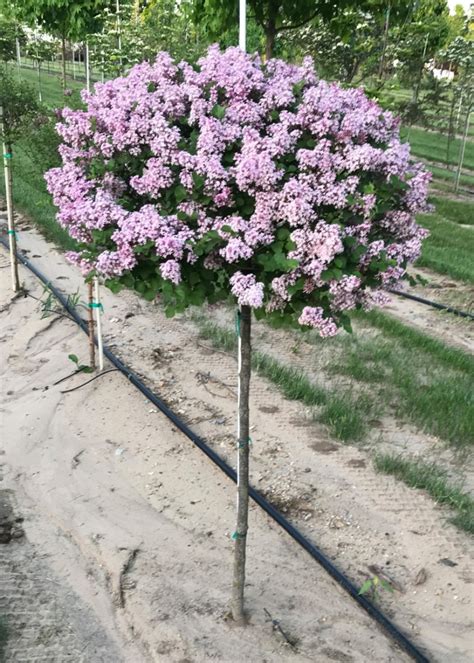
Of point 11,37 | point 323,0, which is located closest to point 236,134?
point 323,0

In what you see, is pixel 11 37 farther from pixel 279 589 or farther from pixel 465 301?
pixel 279 589

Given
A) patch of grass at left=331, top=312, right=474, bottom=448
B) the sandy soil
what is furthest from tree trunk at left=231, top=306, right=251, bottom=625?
patch of grass at left=331, top=312, right=474, bottom=448

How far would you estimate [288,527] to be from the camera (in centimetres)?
395

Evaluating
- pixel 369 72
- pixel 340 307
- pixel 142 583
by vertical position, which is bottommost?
pixel 142 583

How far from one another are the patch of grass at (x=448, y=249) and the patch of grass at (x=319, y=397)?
4.23 m

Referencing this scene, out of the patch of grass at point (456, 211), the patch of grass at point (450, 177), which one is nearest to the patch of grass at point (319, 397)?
the patch of grass at point (456, 211)

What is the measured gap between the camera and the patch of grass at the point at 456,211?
13.8 metres

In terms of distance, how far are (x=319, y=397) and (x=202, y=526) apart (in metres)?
1.82

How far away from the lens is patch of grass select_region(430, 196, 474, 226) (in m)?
13.8

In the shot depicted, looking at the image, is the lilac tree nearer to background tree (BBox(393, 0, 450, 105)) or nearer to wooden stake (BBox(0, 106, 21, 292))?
wooden stake (BBox(0, 106, 21, 292))

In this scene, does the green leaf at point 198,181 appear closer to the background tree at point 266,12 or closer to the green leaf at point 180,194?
the green leaf at point 180,194

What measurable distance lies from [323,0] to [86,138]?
15.6 ft

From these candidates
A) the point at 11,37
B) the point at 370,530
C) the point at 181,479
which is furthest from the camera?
the point at 11,37

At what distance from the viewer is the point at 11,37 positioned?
56.5 feet
